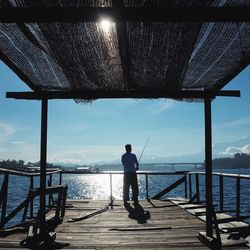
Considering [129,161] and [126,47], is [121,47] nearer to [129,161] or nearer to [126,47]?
[126,47]

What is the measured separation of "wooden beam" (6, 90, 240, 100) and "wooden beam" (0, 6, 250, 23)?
3.18 m

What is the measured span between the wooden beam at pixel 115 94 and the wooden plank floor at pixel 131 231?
2.46 m

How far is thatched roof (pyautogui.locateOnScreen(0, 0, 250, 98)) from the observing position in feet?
8.70

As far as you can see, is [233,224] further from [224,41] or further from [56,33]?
[56,33]

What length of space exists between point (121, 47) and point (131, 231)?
4.03m

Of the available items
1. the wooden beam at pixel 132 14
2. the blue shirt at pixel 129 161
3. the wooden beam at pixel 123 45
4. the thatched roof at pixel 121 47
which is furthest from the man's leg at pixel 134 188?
the wooden beam at pixel 132 14

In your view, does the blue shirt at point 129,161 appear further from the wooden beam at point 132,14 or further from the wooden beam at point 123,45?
the wooden beam at point 132,14

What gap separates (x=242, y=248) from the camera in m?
5.00

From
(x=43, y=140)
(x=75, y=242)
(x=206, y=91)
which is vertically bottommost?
(x=75, y=242)

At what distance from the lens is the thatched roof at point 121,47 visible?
2.65 meters

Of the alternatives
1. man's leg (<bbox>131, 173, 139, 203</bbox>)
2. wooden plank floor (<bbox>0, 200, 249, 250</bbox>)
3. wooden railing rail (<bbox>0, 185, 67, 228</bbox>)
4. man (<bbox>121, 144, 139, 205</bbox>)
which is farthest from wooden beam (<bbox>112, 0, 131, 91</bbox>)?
man's leg (<bbox>131, 173, 139, 203</bbox>)

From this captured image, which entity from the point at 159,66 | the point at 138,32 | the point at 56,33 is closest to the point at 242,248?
the point at 159,66

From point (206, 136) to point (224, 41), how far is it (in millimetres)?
2176

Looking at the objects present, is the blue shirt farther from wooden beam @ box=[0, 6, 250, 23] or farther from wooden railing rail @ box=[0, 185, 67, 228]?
wooden beam @ box=[0, 6, 250, 23]
